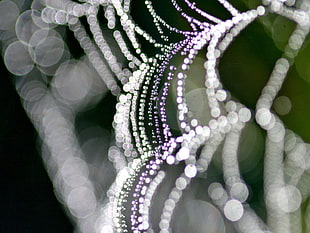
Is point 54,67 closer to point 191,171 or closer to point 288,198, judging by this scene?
→ point 191,171

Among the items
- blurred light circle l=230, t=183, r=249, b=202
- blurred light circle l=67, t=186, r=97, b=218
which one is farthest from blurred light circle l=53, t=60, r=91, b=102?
blurred light circle l=230, t=183, r=249, b=202

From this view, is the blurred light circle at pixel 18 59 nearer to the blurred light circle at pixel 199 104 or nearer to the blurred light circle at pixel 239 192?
the blurred light circle at pixel 199 104

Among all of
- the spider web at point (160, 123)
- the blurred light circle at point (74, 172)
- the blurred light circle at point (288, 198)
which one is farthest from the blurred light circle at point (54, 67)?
the blurred light circle at point (288, 198)

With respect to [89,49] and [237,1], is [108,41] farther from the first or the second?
[237,1]

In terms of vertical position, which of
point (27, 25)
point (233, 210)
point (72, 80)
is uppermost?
point (27, 25)

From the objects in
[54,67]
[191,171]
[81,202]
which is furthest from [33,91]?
[191,171]

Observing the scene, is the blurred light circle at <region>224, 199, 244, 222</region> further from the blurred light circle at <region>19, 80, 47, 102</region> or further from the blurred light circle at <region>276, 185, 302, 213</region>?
the blurred light circle at <region>19, 80, 47, 102</region>

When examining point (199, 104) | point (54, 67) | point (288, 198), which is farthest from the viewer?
point (54, 67)
